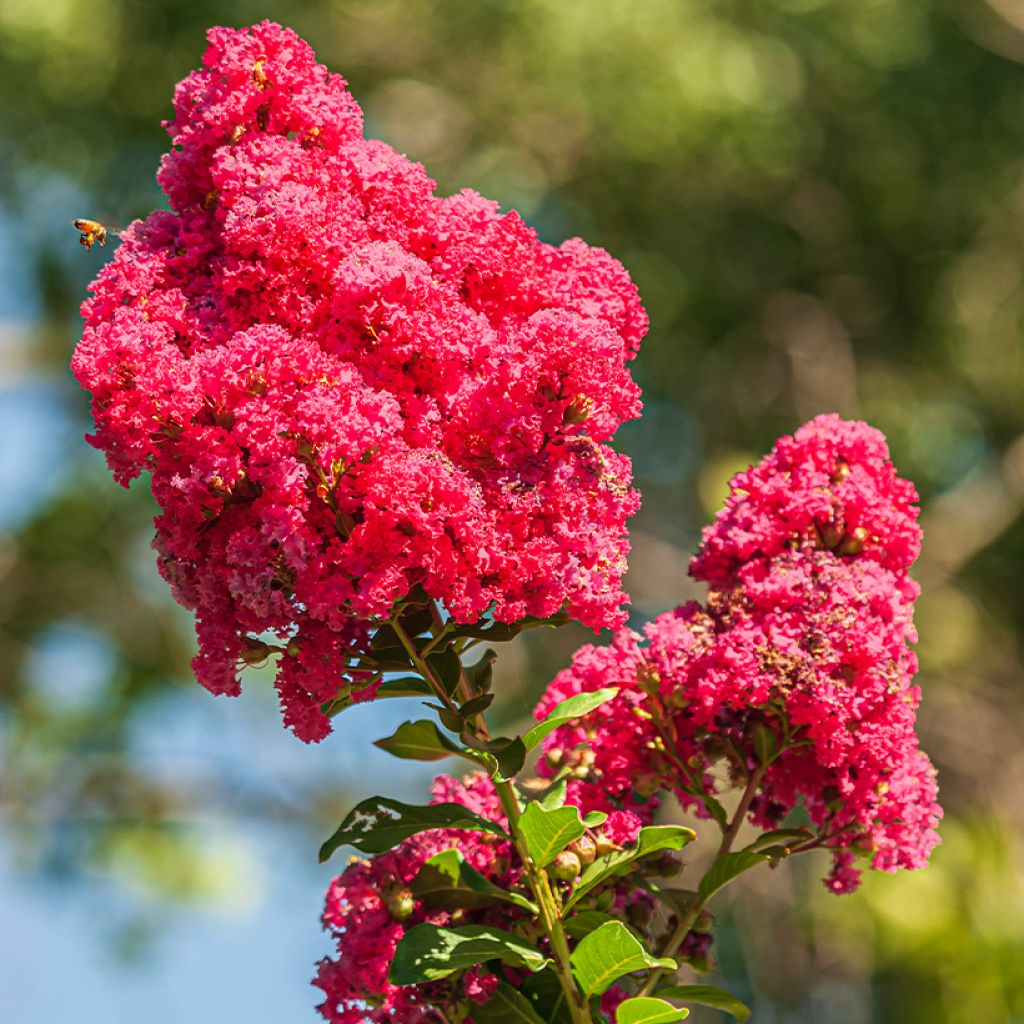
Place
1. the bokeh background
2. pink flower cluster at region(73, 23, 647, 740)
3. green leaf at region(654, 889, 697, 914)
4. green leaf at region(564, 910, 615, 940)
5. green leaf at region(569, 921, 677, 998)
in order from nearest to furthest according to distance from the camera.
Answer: pink flower cluster at region(73, 23, 647, 740)
green leaf at region(569, 921, 677, 998)
green leaf at region(564, 910, 615, 940)
green leaf at region(654, 889, 697, 914)
the bokeh background

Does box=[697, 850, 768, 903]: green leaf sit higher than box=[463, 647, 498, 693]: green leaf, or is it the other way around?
box=[463, 647, 498, 693]: green leaf

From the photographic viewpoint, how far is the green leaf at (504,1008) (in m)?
1.69

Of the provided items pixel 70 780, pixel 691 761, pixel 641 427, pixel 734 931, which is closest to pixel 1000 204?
pixel 641 427

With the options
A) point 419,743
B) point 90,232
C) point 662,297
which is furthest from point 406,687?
point 662,297

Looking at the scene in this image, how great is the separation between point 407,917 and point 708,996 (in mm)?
382

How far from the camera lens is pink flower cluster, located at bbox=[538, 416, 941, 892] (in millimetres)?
1751

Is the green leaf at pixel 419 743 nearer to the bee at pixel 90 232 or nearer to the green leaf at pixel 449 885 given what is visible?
the green leaf at pixel 449 885

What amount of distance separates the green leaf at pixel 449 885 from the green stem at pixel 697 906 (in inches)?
6.3

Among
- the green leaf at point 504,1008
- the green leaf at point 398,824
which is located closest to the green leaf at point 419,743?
the green leaf at point 398,824

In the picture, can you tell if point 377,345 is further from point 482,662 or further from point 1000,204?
point 1000,204

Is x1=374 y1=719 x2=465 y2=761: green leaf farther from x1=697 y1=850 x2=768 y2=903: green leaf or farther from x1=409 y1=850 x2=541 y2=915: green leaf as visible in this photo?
x1=697 y1=850 x2=768 y2=903: green leaf

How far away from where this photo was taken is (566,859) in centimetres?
168

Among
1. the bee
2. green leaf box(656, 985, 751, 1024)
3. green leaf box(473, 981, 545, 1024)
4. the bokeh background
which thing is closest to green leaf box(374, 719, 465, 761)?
green leaf box(473, 981, 545, 1024)

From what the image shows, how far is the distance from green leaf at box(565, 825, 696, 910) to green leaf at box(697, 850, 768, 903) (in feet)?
0.29
